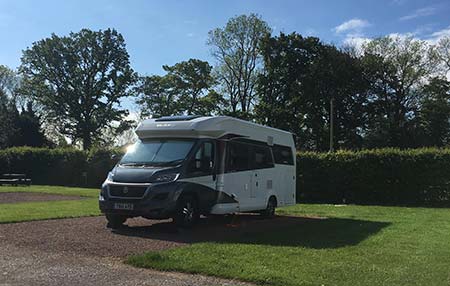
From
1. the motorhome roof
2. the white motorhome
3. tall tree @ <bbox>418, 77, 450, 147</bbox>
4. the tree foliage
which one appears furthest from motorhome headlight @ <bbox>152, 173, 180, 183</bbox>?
the tree foliage

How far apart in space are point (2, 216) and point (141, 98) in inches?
2081

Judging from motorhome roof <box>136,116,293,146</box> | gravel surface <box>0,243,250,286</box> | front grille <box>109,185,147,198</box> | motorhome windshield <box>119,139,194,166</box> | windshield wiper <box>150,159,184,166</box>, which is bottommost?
gravel surface <box>0,243,250,286</box>

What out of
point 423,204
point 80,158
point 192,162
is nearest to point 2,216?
point 192,162

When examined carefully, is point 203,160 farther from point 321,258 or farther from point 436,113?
point 436,113

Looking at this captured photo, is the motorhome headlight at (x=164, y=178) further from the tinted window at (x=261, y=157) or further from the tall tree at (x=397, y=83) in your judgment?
the tall tree at (x=397, y=83)

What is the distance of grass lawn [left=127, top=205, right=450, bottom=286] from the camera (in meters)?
7.07

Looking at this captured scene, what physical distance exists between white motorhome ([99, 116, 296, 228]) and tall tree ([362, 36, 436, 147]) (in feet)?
126

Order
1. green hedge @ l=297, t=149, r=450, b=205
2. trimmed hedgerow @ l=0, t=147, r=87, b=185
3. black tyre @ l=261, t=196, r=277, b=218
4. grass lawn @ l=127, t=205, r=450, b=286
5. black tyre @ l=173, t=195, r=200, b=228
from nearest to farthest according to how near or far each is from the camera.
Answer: grass lawn @ l=127, t=205, r=450, b=286 → black tyre @ l=173, t=195, r=200, b=228 → black tyre @ l=261, t=196, r=277, b=218 → green hedge @ l=297, t=149, r=450, b=205 → trimmed hedgerow @ l=0, t=147, r=87, b=185

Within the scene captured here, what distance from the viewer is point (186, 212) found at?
12.1 meters

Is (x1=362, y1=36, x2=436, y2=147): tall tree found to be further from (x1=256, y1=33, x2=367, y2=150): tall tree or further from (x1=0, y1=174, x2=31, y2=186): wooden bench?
(x1=0, y1=174, x2=31, y2=186): wooden bench

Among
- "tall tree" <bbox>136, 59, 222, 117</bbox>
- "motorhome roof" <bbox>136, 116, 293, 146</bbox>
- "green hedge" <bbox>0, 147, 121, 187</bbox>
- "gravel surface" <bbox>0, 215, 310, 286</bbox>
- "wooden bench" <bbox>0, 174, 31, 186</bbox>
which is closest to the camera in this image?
"gravel surface" <bbox>0, 215, 310, 286</bbox>

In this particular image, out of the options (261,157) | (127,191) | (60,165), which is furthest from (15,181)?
(127,191)

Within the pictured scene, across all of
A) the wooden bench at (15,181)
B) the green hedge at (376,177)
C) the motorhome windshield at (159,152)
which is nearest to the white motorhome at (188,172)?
the motorhome windshield at (159,152)

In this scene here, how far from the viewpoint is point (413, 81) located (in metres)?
52.7
